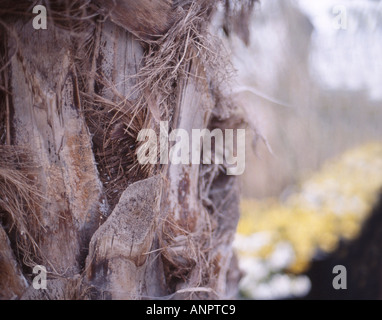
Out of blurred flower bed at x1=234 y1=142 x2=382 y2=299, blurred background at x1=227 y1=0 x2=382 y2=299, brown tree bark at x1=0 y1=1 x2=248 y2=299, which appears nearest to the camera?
brown tree bark at x1=0 y1=1 x2=248 y2=299

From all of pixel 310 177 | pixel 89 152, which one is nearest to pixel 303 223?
pixel 310 177

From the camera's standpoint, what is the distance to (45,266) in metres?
0.71

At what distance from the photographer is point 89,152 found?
69 cm

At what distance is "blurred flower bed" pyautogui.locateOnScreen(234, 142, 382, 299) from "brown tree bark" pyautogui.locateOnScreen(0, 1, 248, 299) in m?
1.16

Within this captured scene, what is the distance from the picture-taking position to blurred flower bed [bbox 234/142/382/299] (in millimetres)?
1850

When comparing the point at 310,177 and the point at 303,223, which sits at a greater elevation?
the point at 310,177

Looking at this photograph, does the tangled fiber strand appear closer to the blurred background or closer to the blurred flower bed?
the blurred background

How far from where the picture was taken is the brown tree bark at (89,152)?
2.13 ft

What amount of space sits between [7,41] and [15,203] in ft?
0.99

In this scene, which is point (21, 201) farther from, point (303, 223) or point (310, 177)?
point (310, 177)

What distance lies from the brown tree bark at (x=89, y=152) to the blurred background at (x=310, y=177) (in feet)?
3.06

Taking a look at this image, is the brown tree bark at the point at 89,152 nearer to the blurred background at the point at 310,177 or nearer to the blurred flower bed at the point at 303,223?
the blurred background at the point at 310,177

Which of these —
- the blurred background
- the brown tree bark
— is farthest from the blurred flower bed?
the brown tree bark

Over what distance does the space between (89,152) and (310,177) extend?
1612 mm
